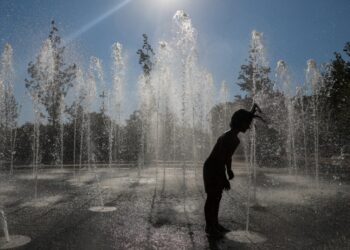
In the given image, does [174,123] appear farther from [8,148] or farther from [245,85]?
[8,148]

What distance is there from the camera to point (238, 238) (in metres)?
5.38

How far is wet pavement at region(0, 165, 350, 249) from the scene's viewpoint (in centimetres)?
516

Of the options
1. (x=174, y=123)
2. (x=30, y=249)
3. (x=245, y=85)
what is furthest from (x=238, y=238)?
(x=245, y=85)

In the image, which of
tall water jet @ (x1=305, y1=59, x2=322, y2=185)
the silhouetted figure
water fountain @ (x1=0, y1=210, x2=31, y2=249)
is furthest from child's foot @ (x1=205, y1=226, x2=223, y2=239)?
tall water jet @ (x1=305, y1=59, x2=322, y2=185)

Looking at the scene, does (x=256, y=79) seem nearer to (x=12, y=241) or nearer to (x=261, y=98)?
(x=261, y=98)

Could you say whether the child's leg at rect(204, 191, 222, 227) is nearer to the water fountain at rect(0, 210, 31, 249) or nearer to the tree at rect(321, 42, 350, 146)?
the water fountain at rect(0, 210, 31, 249)

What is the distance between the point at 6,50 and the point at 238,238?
52.7 feet

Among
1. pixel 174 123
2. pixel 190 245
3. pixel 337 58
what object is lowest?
pixel 190 245

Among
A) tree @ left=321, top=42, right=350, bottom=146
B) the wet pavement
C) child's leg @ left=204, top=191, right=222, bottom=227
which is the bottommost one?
the wet pavement

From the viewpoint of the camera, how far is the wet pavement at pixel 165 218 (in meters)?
5.16

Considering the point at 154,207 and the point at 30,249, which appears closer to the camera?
the point at 30,249

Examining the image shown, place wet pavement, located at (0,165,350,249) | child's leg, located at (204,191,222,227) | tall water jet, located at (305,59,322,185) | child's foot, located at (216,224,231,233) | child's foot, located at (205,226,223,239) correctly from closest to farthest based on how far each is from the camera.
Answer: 1. wet pavement, located at (0,165,350,249)
2. child's foot, located at (205,226,223,239)
3. child's leg, located at (204,191,222,227)
4. child's foot, located at (216,224,231,233)
5. tall water jet, located at (305,59,322,185)

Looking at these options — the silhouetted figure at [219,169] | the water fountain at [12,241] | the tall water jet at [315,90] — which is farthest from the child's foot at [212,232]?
the tall water jet at [315,90]

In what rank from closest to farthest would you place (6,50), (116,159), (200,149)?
(6,50) < (116,159) < (200,149)
